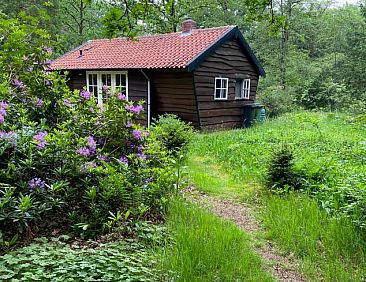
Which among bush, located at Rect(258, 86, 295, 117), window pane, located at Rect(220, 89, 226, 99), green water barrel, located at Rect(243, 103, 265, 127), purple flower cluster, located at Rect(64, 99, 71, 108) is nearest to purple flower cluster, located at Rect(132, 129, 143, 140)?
purple flower cluster, located at Rect(64, 99, 71, 108)

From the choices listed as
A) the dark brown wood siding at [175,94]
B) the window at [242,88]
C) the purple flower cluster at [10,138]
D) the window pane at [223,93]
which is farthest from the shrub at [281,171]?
the window at [242,88]

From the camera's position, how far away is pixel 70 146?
148 inches

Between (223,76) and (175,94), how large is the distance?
2.20 meters

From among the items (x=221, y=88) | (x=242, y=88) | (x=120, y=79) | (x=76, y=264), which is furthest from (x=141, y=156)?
(x=242, y=88)

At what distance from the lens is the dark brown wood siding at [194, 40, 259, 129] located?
12.5 m

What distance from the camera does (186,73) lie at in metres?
12.2

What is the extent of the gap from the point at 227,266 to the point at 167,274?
1.76ft

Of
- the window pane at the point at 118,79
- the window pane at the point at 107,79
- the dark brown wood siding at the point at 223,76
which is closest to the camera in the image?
the dark brown wood siding at the point at 223,76

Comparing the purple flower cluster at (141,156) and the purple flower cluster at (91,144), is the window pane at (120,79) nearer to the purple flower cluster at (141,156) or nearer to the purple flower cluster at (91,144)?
the purple flower cluster at (141,156)

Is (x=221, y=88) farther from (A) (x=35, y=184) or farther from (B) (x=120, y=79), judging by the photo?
(A) (x=35, y=184)

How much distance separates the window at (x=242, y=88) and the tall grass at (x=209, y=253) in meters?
11.4

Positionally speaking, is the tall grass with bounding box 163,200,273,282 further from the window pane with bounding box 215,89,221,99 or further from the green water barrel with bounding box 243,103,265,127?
the green water barrel with bounding box 243,103,265,127

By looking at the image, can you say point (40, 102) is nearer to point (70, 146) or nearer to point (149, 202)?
point (70, 146)

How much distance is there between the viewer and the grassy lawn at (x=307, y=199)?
10.5 ft
